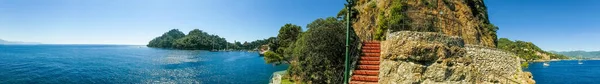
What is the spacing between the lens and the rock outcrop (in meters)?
13.0

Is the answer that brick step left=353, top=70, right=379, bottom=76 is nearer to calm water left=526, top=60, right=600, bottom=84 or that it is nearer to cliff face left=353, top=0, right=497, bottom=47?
cliff face left=353, top=0, right=497, bottom=47

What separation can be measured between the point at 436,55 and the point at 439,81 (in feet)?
3.57

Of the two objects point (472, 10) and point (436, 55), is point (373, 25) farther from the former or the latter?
point (436, 55)

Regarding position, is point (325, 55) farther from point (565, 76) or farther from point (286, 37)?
point (565, 76)

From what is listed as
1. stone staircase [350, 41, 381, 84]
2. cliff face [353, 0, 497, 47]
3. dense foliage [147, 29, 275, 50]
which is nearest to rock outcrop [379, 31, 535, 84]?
stone staircase [350, 41, 381, 84]

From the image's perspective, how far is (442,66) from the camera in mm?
12984

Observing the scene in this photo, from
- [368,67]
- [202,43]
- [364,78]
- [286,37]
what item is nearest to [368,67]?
[368,67]

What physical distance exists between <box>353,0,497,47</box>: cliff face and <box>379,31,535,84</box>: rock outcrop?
576 centimetres

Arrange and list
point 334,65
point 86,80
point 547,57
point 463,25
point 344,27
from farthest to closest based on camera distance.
→ 1. point 547,57
2. point 86,80
3. point 463,25
4. point 344,27
5. point 334,65

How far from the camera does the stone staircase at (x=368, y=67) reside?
42.8 ft

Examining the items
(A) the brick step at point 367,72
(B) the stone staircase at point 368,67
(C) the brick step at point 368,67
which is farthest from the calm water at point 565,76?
(A) the brick step at point 367,72

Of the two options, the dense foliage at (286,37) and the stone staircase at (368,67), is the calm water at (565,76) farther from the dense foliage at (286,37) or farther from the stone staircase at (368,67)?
the stone staircase at (368,67)

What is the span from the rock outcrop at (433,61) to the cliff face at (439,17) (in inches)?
227

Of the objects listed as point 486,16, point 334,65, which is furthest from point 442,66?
point 486,16
